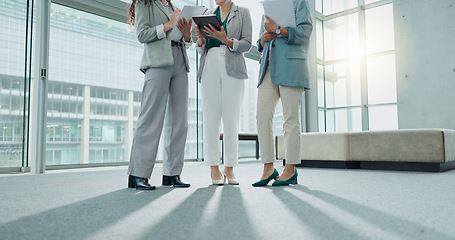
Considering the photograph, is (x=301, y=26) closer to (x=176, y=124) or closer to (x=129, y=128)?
(x=176, y=124)

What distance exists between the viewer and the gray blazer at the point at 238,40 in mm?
2006

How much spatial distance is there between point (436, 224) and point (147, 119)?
4.51 ft

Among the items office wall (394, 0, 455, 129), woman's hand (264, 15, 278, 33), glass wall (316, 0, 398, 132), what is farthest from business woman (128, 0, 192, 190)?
glass wall (316, 0, 398, 132)

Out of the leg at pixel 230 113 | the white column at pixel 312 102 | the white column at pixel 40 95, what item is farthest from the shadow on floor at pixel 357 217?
the white column at pixel 312 102

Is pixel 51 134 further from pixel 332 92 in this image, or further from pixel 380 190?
pixel 332 92

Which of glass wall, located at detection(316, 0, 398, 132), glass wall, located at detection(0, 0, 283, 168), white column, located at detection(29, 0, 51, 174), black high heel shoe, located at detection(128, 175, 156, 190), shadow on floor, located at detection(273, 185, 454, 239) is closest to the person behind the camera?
shadow on floor, located at detection(273, 185, 454, 239)

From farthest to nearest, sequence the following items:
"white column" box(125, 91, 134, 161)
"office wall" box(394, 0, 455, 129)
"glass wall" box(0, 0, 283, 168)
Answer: "office wall" box(394, 0, 455, 129), "white column" box(125, 91, 134, 161), "glass wall" box(0, 0, 283, 168)

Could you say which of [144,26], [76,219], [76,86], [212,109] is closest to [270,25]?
[212,109]

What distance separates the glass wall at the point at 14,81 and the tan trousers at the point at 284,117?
258 cm

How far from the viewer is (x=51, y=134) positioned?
359 cm

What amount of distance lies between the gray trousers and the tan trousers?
444mm

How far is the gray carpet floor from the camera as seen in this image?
90 cm

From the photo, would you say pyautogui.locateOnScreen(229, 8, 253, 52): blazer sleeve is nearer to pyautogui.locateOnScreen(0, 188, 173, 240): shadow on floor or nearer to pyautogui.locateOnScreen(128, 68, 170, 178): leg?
pyautogui.locateOnScreen(128, 68, 170, 178): leg

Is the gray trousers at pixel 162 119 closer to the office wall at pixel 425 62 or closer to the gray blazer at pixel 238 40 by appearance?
the gray blazer at pixel 238 40
